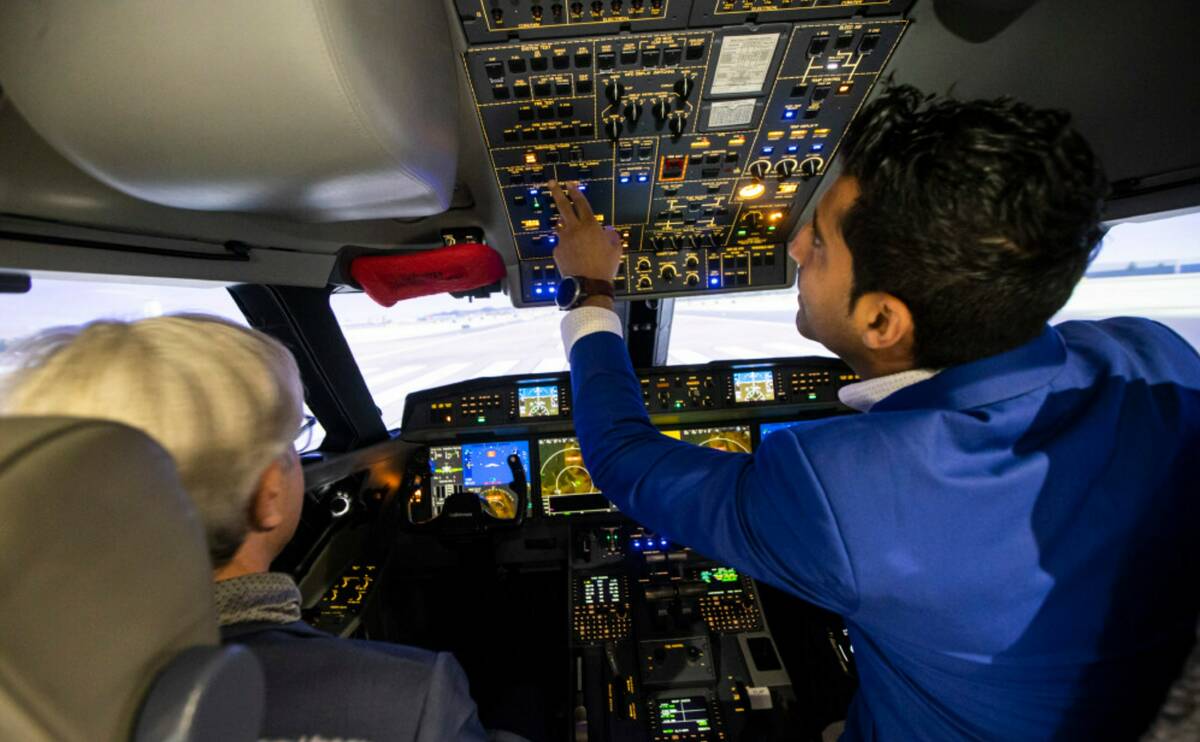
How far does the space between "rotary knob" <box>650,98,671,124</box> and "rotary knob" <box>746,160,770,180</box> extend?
1.25ft

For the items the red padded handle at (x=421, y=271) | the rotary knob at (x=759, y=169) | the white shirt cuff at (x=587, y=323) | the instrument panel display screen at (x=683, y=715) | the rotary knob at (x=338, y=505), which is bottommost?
the instrument panel display screen at (x=683, y=715)

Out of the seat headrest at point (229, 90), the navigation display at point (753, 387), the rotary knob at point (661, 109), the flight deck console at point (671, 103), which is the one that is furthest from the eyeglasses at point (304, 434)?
the navigation display at point (753, 387)

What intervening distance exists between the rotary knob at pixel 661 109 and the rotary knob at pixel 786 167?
46cm

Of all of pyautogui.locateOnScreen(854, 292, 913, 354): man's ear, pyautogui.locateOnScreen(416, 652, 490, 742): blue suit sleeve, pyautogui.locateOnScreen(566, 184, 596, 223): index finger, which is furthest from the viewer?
pyautogui.locateOnScreen(566, 184, 596, 223): index finger

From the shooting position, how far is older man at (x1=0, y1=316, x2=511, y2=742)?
62cm

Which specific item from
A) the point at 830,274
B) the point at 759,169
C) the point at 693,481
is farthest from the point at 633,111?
the point at 693,481

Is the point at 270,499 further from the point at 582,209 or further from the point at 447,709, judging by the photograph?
the point at 582,209

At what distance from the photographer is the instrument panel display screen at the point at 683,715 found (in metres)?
1.79

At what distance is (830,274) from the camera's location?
896mm

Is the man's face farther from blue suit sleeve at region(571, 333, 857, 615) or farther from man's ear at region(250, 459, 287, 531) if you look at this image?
man's ear at region(250, 459, 287, 531)

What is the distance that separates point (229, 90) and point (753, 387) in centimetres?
229

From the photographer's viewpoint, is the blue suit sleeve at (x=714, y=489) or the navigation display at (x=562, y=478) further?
the navigation display at (x=562, y=478)

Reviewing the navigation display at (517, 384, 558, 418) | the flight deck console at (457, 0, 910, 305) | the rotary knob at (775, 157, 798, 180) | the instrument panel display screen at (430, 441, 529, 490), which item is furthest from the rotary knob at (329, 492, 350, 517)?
the rotary knob at (775, 157, 798, 180)

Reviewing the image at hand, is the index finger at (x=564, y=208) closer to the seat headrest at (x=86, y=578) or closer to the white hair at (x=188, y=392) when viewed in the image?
the white hair at (x=188, y=392)
